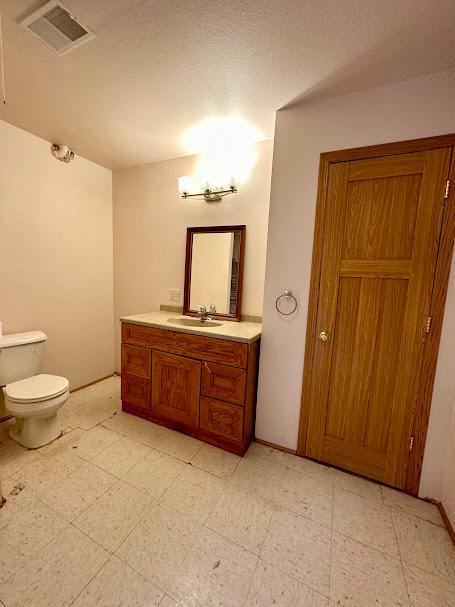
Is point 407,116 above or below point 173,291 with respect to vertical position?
above

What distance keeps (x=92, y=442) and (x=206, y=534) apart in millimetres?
1090

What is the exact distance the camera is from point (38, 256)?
7.00 ft

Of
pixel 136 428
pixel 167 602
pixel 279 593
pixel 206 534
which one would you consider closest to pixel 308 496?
pixel 279 593

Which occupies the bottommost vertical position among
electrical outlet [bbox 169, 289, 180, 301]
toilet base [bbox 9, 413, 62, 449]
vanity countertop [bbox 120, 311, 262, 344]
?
toilet base [bbox 9, 413, 62, 449]

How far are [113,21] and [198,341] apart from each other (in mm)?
1695

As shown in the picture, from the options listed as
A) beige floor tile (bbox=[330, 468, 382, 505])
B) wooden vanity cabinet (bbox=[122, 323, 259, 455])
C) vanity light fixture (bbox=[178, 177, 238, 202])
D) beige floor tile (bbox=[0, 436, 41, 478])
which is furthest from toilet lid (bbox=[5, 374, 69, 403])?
beige floor tile (bbox=[330, 468, 382, 505])

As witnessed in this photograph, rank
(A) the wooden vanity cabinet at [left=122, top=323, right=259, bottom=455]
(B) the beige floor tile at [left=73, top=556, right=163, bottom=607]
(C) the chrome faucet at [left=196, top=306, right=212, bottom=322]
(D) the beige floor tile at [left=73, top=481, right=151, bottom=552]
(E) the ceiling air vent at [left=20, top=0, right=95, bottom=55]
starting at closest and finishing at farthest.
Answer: (B) the beige floor tile at [left=73, top=556, right=163, bottom=607] → (E) the ceiling air vent at [left=20, top=0, right=95, bottom=55] → (D) the beige floor tile at [left=73, top=481, right=151, bottom=552] → (A) the wooden vanity cabinet at [left=122, top=323, right=259, bottom=455] → (C) the chrome faucet at [left=196, top=306, right=212, bottom=322]

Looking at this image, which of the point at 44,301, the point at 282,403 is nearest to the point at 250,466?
the point at 282,403

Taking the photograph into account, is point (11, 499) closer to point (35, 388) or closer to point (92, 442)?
point (92, 442)

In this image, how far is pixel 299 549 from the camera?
1148 millimetres

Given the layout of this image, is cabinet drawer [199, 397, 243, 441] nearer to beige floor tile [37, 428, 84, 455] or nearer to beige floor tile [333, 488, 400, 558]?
beige floor tile [333, 488, 400, 558]

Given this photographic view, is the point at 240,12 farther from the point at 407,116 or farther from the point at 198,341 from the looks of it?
the point at 198,341

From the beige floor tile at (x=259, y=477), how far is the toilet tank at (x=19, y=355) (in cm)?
175

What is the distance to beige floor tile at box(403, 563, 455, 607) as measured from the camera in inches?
38.5
